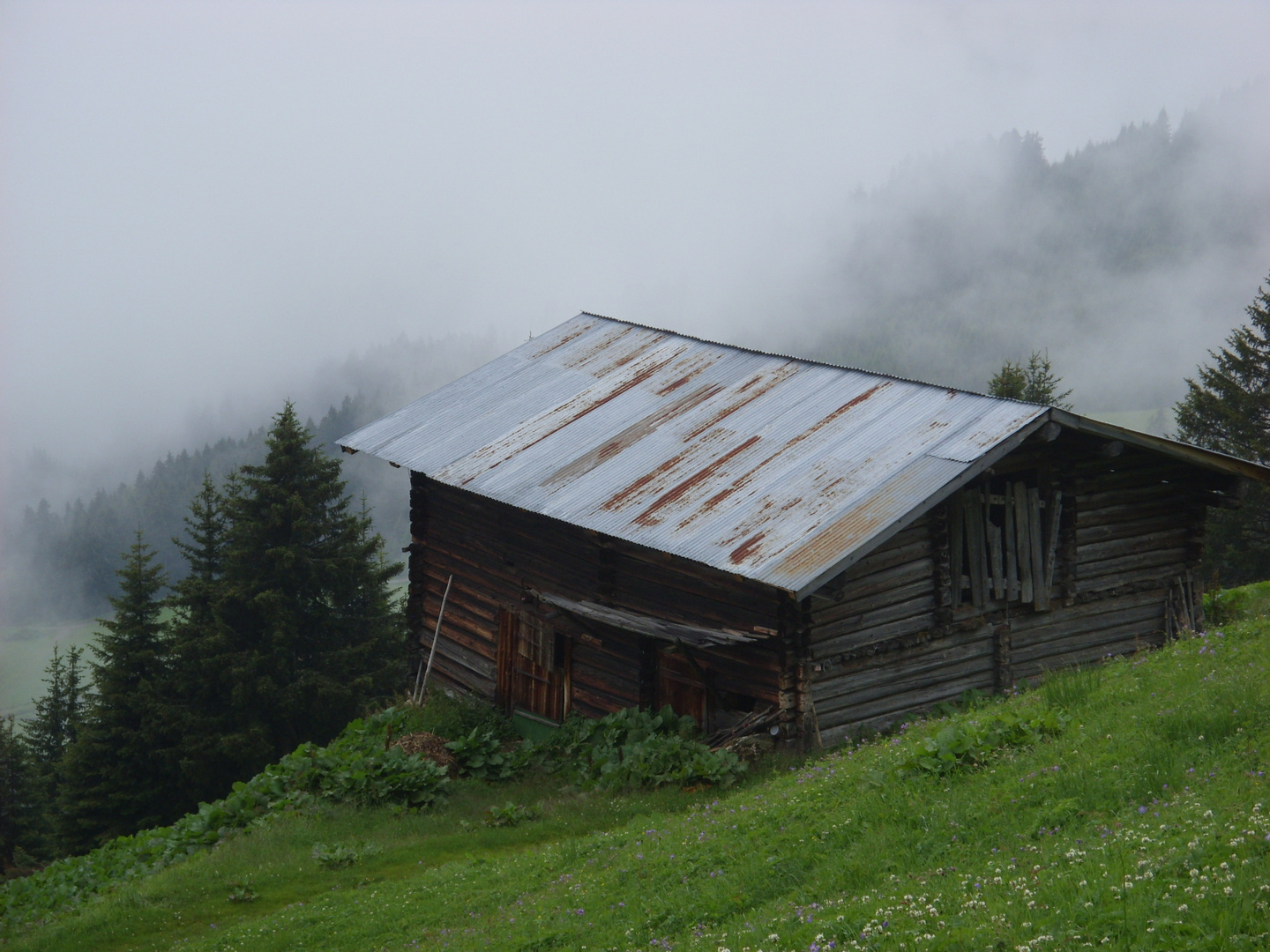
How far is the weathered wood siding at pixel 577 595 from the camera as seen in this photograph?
16.2 meters

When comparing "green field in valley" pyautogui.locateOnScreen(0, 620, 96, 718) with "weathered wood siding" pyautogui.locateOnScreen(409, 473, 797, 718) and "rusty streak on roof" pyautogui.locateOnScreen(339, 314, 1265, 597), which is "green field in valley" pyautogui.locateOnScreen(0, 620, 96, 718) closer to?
"weathered wood siding" pyautogui.locateOnScreen(409, 473, 797, 718)

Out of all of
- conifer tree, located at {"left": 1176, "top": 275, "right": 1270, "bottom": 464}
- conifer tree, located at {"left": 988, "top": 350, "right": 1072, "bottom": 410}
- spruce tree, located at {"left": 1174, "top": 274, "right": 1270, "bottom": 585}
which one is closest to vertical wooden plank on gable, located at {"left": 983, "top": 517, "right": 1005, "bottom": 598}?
conifer tree, located at {"left": 988, "top": 350, "right": 1072, "bottom": 410}

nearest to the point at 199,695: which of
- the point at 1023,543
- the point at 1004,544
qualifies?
the point at 1004,544

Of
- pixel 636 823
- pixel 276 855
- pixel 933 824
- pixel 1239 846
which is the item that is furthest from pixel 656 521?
pixel 1239 846

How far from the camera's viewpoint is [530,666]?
805 inches

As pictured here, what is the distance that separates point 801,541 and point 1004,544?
14.9 ft

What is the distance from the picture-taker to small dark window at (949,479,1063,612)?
16578 millimetres

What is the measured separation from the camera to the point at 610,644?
18.6 m

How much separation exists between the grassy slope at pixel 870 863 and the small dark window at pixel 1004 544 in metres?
3.48

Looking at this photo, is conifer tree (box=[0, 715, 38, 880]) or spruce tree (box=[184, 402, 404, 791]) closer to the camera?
spruce tree (box=[184, 402, 404, 791])

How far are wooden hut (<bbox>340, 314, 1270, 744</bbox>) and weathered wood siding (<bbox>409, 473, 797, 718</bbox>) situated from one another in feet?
0.15

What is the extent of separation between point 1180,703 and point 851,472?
6.65m

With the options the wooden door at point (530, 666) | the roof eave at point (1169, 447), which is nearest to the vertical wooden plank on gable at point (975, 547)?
the roof eave at point (1169, 447)

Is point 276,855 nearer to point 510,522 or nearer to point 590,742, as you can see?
point 590,742
